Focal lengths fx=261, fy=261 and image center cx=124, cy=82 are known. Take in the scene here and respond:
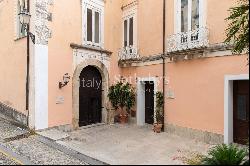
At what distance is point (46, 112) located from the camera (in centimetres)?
1070

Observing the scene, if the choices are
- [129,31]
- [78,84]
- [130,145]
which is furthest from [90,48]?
[130,145]

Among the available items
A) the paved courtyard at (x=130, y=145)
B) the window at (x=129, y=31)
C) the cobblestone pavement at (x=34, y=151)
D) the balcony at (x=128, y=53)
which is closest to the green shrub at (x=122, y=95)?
the balcony at (x=128, y=53)

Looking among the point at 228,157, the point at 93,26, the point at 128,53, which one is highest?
the point at 93,26

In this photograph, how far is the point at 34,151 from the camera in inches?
337

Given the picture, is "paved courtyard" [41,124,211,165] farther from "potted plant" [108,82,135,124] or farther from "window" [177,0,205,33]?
"window" [177,0,205,33]

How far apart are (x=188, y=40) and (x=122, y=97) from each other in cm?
463

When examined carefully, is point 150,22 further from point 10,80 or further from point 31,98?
point 10,80

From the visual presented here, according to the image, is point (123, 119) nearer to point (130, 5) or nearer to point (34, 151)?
point (34, 151)

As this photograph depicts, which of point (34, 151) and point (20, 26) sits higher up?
point (20, 26)

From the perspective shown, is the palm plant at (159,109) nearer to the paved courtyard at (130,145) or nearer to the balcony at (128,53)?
the paved courtyard at (130,145)

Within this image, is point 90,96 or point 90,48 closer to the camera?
point 90,48

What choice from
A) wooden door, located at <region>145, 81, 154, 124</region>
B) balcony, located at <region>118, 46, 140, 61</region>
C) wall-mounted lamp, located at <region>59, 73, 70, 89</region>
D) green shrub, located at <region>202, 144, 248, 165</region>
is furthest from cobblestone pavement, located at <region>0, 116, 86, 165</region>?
balcony, located at <region>118, 46, 140, 61</region>

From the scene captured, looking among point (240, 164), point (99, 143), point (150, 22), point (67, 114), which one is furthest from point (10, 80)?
point (240, 164)

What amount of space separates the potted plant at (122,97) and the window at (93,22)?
2327mm
